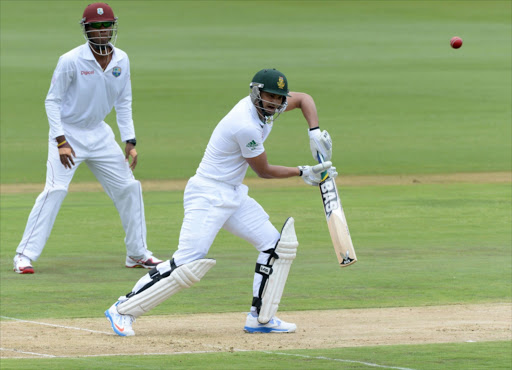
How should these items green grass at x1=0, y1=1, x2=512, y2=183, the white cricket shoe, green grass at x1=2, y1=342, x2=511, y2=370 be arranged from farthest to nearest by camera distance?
green grass at x1=0, y1=1, x2=512, y2=183, the white cricket shoe, green grass at x1=2, y1=342, x2=511, y2=370

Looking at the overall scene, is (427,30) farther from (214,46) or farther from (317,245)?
(317,245)

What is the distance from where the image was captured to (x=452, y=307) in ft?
29.2

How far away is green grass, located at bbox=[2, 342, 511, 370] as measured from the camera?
6754 mm

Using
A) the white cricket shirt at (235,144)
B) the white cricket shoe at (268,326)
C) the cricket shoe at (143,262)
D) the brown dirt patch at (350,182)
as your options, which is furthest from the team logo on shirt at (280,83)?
the brown dirt patch at (350,182)

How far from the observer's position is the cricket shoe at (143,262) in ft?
35.3

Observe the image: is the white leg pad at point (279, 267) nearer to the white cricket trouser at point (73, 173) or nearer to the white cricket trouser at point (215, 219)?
the white cricket trouser at point (215, 219)

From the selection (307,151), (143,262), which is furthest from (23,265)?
(307,151)

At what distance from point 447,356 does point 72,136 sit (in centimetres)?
466

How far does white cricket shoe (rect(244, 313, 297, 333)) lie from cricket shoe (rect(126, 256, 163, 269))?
115 inches

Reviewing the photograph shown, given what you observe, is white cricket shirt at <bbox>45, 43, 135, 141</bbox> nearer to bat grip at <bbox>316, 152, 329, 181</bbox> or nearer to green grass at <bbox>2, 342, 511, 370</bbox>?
bat grip at <bbox>316, 152, 329, 181</bbox>

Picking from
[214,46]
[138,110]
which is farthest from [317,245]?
[214,46]

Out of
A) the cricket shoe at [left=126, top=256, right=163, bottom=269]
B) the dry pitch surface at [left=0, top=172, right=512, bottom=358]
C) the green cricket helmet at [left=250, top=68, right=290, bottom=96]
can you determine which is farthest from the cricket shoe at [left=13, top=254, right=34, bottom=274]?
the green cricket helmet at [left=250, top=68, right=290, bottom=96]

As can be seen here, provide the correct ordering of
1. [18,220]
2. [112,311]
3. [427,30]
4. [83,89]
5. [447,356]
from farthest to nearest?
Result: [427,30] < [18,220] < [83,89] < [112,311] < [447,356]

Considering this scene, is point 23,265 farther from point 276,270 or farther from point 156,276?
point 276,270
